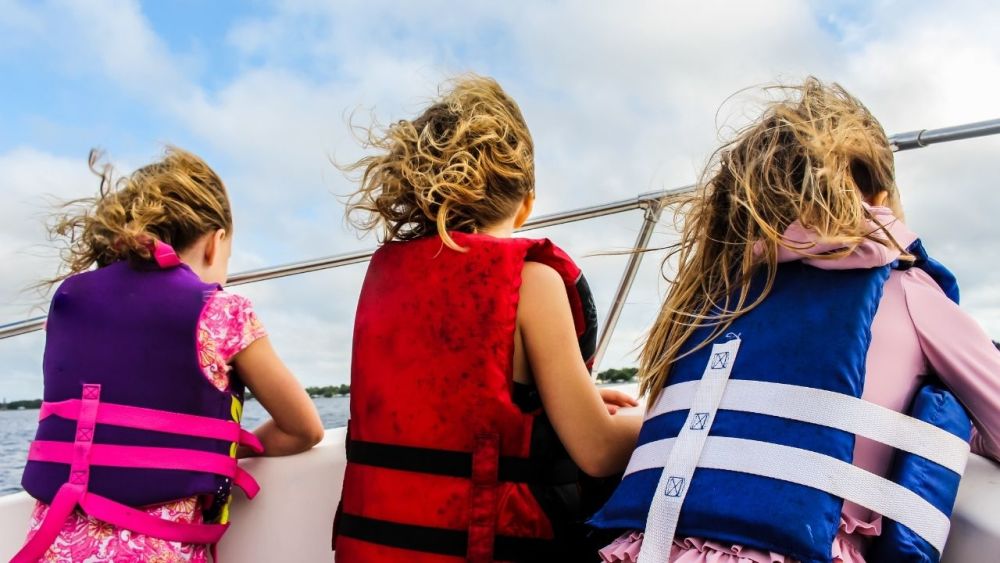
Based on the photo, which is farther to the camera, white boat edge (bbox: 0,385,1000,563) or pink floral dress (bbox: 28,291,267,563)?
white boat edge (bbox: 0,385,1000,563)

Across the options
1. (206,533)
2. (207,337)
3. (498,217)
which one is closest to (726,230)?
(498,217)

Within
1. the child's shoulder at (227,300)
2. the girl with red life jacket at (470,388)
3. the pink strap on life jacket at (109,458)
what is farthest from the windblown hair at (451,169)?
the pink strap on life jacket at (109,458)

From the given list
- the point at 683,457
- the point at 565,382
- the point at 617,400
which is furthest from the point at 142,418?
the point at 683,457

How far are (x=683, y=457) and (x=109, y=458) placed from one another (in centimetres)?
111

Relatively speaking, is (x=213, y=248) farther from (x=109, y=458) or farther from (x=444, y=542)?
(x=444, y=542)

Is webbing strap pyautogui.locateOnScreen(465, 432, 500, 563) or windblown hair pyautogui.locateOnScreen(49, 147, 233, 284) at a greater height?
windblown hair pyautogui.locateOnScreen(49, 147, 233, 284)

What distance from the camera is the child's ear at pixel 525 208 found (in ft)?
5.73

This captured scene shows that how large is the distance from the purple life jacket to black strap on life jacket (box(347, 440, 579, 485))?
380 millimetres

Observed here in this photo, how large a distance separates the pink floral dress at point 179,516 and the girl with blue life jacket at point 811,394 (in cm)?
86

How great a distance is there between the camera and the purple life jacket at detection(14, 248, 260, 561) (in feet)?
5.47

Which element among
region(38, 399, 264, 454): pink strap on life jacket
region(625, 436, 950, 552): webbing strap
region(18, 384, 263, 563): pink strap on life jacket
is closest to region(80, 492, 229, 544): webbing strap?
region(18, 384, 263, 563): pink strap on life jacket

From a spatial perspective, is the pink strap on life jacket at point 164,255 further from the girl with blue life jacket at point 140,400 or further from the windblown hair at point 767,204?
the windblown hair at point 767,204

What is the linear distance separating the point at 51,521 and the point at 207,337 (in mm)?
443

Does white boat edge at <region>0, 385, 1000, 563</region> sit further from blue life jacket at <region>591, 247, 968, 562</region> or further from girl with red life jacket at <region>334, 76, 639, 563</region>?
blue life jacket at <region>591, 247, 968, 562</region>
